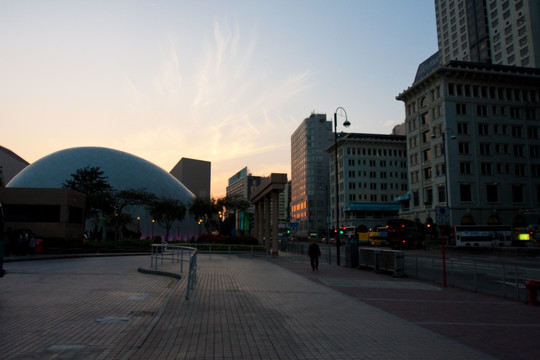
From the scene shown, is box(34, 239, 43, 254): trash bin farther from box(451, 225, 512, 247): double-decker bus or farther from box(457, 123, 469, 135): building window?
box(457, 123, 469, 135): building window

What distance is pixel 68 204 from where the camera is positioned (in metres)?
36.2

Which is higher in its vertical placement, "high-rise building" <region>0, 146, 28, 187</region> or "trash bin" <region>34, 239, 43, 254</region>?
"high-rise building" <region>0, 146, 28, 187</region>

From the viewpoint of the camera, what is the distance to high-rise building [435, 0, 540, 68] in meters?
85.4

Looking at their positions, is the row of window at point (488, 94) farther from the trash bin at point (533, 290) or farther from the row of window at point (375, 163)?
the trash bin at point (533, 290)

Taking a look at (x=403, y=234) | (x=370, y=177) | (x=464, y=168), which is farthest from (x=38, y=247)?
(x=370, y=177)

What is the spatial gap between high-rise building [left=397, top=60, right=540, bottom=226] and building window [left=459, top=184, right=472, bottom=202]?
0.14 m

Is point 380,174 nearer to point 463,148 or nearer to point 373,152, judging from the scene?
point 373,152

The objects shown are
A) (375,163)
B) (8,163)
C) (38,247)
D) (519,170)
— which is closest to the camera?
(38,247)

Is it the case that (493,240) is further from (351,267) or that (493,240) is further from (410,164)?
(351,267)

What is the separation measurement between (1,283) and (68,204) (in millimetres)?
23314

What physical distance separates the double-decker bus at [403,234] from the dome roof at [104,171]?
39.1m

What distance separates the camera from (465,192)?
63.3m

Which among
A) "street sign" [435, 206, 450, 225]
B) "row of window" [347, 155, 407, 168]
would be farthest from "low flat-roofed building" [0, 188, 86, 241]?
"row of window" [347, 155, 407, 168]

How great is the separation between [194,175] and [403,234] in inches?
4899
